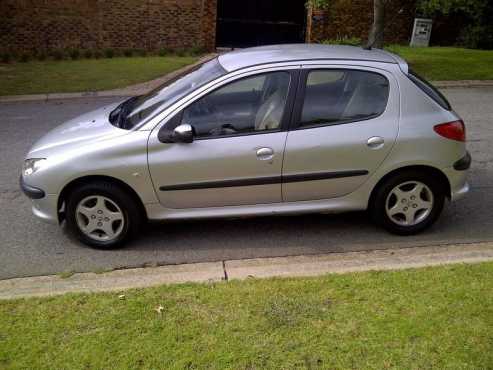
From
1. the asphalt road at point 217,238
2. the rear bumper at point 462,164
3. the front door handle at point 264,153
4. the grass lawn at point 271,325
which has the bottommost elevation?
the asphalt road at point 217,238

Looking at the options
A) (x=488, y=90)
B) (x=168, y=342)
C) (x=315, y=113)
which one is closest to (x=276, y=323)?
(x=168, y=342)

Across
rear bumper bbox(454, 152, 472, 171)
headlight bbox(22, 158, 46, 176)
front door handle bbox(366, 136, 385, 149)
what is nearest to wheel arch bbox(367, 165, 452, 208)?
rear bumper bbox(454, 152, 472, 171)

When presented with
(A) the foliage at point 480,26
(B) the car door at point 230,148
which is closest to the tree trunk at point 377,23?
(A) the foliage at point 480,26

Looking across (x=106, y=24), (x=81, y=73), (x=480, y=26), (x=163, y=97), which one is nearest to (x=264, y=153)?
(x=163, y=97)

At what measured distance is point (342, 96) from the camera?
16.7 ft

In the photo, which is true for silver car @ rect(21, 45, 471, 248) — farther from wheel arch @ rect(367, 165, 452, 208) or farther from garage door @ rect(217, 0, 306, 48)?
garage door @ rect(217, 0, 306, 48)

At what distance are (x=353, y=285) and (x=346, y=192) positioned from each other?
4.04ft

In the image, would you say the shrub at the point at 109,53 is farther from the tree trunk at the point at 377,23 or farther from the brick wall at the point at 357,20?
the tree trunk at the point at 377,23

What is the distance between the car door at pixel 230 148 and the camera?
486cm

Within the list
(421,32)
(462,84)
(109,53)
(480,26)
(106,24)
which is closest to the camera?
(462,84)

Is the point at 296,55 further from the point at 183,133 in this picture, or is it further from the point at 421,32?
the point at 421,32

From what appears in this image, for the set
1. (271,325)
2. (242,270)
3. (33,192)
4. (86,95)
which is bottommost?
(86,95)

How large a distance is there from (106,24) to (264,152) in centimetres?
1472

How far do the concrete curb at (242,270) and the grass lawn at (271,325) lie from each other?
0.75ft
